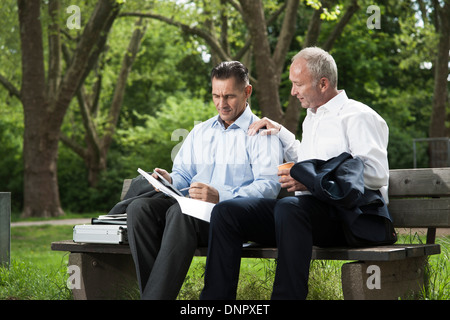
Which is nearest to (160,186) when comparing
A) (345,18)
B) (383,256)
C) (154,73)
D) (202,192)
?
(202,192)

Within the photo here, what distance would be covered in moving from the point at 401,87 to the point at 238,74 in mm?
24620

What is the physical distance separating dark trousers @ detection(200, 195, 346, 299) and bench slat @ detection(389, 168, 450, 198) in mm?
677

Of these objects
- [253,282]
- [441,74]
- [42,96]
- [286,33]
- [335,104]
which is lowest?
[253,282]

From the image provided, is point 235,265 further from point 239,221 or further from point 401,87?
point 401,87

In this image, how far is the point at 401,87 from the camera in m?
27.6

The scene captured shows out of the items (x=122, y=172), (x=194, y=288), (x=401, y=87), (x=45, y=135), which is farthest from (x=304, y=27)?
(x=194, y=288)

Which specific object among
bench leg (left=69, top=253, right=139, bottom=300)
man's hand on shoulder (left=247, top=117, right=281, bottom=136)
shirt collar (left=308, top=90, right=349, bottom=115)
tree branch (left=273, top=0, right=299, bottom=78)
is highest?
tree branch (left=273, top=0, right=299, bottom=78)

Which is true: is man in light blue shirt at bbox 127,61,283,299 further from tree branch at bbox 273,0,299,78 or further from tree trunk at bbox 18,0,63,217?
tree trunk at bbox 18,0,63,217

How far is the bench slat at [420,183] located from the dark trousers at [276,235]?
2.22ft

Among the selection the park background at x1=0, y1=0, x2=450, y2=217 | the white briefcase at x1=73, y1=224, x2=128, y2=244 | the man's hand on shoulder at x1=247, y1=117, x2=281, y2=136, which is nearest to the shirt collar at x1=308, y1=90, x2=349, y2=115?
the man's hand on shoulder at x1=247, y1=117, x2=281, y2=136

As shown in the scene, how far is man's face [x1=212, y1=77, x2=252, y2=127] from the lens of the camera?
4227mm

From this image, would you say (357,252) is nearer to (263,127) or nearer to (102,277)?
(263,127)

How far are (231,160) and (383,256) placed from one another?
127 cm

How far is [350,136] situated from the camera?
3.74m
